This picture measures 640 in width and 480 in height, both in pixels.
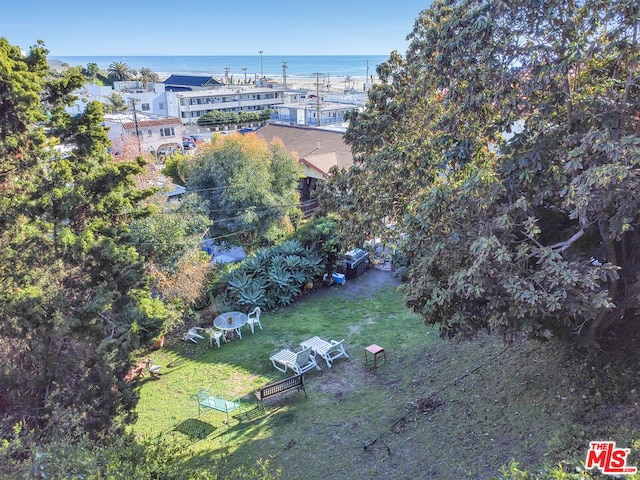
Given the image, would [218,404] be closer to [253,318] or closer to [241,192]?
[253,318]

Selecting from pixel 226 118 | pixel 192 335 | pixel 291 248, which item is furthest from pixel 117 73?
pixel 192 335

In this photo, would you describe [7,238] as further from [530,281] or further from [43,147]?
[530,281]

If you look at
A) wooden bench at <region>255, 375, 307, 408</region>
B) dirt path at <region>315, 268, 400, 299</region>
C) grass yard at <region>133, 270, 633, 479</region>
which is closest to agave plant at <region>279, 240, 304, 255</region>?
dirt path at <region>315, 268, 400, 299</region>

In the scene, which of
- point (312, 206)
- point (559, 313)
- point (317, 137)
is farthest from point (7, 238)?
point (317, 137)

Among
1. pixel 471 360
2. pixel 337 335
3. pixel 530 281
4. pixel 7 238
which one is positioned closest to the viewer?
pixel 530 281

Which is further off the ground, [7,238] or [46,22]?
[46,22]

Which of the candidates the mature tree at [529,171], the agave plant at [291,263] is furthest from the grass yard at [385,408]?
the agave plant at [291,263]
